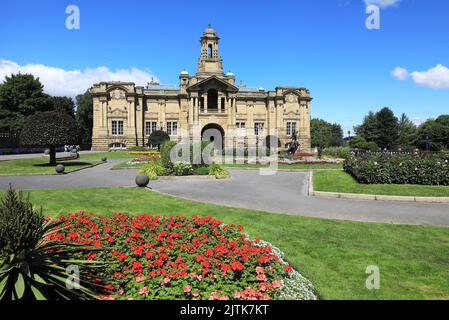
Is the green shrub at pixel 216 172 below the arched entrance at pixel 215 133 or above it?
below

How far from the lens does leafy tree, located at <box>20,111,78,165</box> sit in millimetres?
28297

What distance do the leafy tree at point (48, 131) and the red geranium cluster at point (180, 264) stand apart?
23.8 m

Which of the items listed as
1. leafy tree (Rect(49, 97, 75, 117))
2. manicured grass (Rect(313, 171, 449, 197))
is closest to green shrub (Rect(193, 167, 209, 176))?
manicured grass (Rect(313, 171, 449, 197))

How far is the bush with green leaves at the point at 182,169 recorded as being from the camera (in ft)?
73.8

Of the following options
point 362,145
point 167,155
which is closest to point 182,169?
point 167,155

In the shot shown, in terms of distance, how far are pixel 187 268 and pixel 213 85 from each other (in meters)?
59.6

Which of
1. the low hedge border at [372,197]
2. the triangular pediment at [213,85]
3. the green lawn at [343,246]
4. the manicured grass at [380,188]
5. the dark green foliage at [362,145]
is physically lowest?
the green lawn at [343,246]

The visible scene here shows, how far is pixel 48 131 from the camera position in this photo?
28.4 metres

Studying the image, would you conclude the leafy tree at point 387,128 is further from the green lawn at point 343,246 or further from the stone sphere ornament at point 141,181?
the green lawn at point 343,246

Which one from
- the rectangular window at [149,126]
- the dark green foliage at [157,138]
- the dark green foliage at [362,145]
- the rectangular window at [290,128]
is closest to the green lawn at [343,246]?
the dark green foliage at [157,138]

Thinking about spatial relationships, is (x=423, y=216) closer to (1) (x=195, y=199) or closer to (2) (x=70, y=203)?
(1) (x=195, y=199)

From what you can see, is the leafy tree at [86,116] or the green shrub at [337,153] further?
the leafy tree at [86,116]
